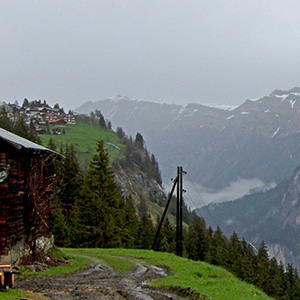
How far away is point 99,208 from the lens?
1978 inches

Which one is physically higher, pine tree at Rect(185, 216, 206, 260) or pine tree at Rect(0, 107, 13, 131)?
pine tree at Rect(0, 107, 13, 131)

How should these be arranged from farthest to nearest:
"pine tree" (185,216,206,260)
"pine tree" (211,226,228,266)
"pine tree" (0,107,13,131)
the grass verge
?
"pine tree" (0,107,13,131), "pine tree" (185,216,206,260), "pine tree" (211,226,228,266), the grass verge

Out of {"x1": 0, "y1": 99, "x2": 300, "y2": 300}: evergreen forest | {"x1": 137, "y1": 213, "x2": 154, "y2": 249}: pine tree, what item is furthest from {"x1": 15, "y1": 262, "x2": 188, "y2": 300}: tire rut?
{"x1": 137, "y1": 213, "x2": 154, "y2": 249}: pine tree

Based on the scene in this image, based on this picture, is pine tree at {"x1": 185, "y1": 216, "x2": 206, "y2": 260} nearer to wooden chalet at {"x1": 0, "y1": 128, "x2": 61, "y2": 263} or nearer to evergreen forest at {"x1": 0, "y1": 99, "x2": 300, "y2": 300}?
evergreen forest at {"x1": 0, "y1": 99, "x2": 300, "y2": 300}

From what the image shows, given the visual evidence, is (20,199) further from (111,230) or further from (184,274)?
(111,230)

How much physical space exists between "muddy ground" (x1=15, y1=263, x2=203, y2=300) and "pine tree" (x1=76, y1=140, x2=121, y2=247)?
21.6m

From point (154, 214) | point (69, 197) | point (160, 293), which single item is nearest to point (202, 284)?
point (160, 293)

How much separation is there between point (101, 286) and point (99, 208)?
28.3 m

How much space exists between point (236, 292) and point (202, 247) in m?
63.5

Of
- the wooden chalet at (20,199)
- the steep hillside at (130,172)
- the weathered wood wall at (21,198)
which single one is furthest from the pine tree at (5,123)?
the wooden chalet at (20,199)

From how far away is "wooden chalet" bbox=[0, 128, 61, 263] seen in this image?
26.4 m

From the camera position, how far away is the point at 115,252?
40.8 meters

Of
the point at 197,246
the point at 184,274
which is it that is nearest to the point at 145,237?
the point at 197,246

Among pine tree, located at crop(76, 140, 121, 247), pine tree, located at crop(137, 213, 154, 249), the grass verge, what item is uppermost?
pine tree, located at crop(76, 140, 121, 247)
